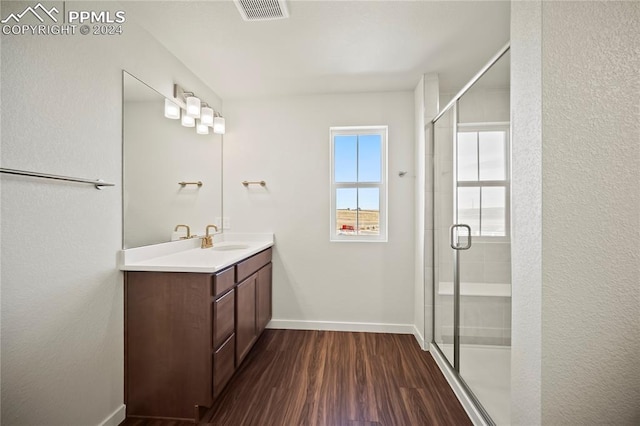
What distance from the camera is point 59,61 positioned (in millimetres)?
1361

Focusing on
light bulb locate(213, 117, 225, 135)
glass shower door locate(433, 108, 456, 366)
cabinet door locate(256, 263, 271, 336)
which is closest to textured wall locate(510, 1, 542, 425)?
glass shower door locate(433, 108, 456, 366)

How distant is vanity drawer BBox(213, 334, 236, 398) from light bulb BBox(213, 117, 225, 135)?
201 centimetres

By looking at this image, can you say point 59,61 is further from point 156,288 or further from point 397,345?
point 397,345

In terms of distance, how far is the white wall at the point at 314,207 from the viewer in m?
2.97

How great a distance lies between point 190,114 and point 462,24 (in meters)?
2.24

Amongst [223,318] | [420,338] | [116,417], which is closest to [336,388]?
[223,318]

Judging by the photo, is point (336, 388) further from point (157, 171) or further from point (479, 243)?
point (157, 171)

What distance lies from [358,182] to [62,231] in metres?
2.46

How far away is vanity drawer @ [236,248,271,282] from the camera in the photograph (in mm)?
2146

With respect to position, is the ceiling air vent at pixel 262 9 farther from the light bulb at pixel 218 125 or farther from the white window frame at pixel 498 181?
the white window frame at pixel 498 181

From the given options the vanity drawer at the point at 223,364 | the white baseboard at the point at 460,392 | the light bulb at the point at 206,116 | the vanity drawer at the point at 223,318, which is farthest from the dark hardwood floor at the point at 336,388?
the light bulb at the point at 206,116

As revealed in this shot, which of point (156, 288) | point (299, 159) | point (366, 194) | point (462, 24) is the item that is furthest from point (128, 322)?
point (462, 24)

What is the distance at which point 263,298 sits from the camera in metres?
2.75

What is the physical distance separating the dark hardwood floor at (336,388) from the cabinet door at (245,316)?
0.66ft
